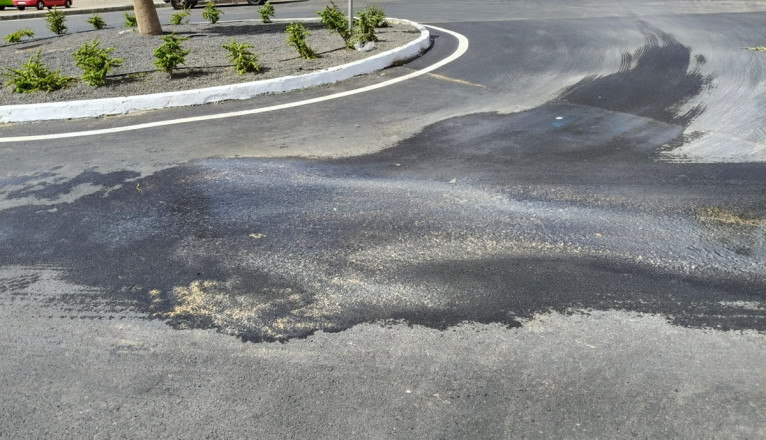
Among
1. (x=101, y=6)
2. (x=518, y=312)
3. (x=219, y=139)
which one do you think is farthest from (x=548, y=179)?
(x=101, y=6)

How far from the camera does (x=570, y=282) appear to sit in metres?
4.34

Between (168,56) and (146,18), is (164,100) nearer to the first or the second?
(168,56)

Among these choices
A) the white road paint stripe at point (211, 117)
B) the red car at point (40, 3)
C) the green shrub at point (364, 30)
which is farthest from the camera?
the red car at point (40, 3)

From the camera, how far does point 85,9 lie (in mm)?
26062

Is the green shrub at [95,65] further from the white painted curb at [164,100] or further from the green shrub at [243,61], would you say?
the green shrub at [243,61]

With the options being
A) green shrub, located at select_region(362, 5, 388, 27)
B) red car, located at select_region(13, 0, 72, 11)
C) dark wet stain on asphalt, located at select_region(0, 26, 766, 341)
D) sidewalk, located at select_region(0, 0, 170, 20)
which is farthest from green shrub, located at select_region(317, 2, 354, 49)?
red car, located at select_region(13, 0, 72, 11)

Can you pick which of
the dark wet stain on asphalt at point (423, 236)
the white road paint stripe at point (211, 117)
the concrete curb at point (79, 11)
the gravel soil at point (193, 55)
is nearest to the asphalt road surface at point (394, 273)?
the dark wet stain on asphalt at point (423, 236)

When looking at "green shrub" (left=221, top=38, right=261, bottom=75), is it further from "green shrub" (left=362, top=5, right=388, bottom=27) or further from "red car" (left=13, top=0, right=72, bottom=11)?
"red car" (left=13, top=0, right=72, bottom=11)

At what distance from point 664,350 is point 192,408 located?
245 cm

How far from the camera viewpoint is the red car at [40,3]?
27.5m

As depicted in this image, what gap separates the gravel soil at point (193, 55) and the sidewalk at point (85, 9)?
10.9m

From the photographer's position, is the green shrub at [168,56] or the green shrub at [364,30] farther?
the green shrub at [364,30]

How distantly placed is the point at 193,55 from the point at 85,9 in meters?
17.1

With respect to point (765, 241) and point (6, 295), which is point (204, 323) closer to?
point (6, 295)
